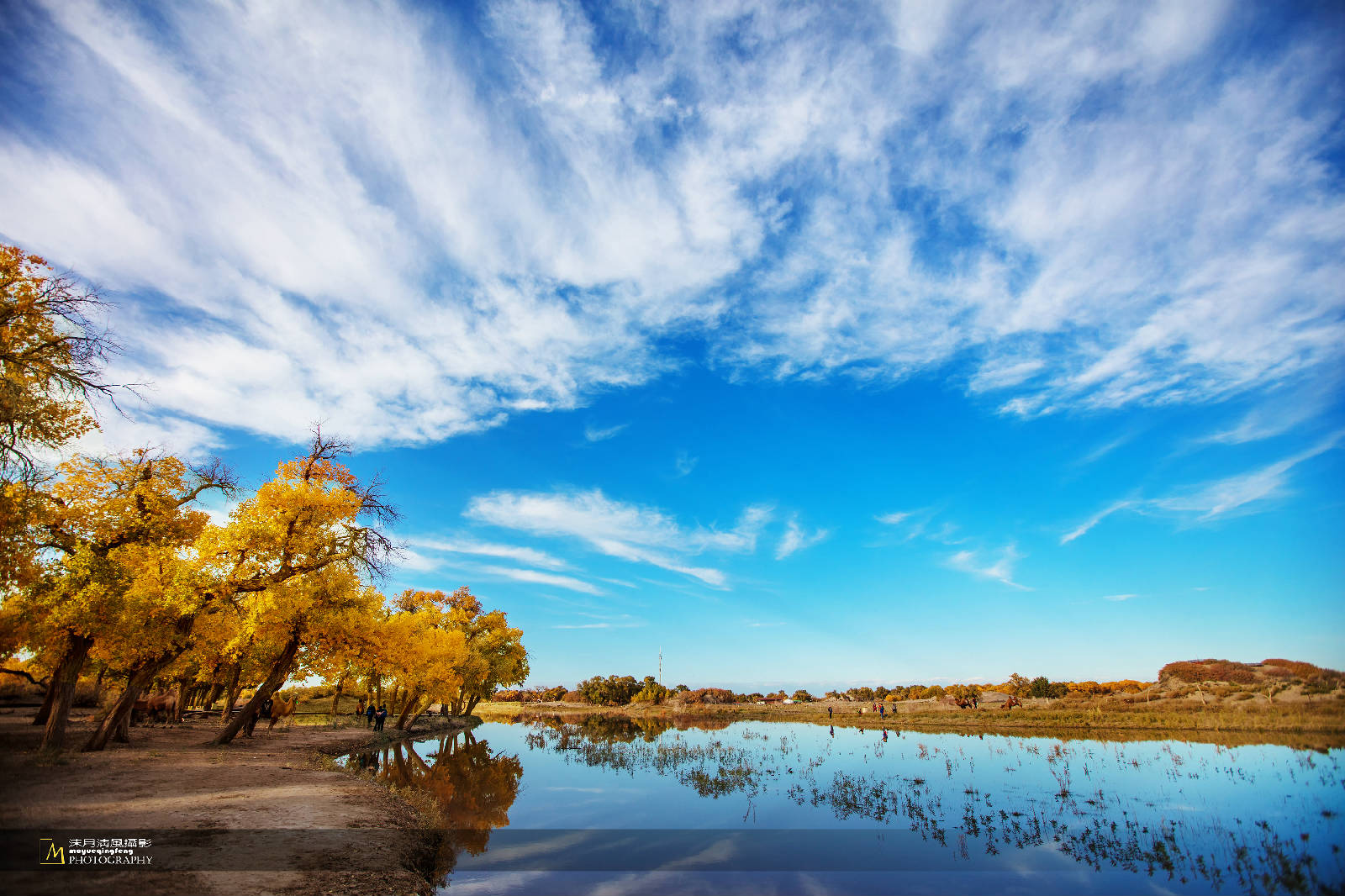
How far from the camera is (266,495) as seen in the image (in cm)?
2359

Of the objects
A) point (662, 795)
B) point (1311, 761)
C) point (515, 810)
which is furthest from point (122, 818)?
point (1311, 761)

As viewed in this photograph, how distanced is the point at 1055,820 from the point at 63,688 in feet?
114

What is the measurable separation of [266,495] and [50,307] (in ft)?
36.0

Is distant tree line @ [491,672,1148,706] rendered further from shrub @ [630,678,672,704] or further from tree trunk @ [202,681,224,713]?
tree trunk @ [202,681,224,713]

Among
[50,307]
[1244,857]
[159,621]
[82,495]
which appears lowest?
[1244,857]

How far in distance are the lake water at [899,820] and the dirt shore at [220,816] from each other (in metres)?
2.01

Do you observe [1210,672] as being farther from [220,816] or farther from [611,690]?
[611,690]

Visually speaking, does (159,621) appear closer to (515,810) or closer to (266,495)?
(266,495)

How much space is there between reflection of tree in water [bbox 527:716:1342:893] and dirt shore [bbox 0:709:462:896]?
523 inches

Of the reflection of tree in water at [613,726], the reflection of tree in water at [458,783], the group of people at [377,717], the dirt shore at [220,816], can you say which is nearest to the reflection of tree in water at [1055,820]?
the reflection of tree in water at [458,783]

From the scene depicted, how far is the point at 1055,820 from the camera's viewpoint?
54.5ft

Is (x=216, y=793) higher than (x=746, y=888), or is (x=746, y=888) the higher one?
(x=216, y=793)

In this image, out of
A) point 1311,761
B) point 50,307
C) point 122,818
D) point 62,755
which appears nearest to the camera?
point 122,818

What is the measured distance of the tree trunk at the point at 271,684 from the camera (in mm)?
25594
